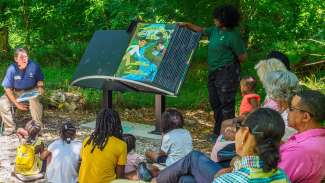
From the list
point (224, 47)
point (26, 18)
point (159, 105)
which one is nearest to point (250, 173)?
point (224, 47)

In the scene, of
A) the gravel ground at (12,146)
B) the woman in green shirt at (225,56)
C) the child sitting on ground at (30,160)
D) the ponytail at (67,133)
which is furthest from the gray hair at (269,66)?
the child sitting on ground at (30,160)

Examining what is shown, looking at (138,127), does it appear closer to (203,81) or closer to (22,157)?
(22,157)

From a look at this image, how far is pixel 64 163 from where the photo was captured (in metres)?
4.63

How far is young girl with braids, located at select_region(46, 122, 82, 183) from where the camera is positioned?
463cm

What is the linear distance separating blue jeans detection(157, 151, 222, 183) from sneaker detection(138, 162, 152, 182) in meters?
0.53

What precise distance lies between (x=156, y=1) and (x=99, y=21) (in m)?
2.81

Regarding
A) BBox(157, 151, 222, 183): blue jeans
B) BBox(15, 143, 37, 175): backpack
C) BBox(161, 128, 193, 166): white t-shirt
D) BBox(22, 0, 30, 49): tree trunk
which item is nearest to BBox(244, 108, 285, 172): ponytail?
BBox(157, 151, 222, 183): blue jeans

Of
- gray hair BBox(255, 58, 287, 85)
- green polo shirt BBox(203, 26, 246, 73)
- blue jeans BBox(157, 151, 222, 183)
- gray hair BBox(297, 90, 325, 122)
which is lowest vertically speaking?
blue jeans BBox(157, 151, 222, 183)

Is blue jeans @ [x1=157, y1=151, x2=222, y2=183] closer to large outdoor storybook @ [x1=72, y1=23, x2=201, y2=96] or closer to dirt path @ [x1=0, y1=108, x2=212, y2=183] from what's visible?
dirt path @ [x1=0, y1=108, x2=212, y2=183]

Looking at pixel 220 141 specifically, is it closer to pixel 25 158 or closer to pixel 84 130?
pixel 25 158

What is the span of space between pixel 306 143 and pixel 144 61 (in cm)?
388

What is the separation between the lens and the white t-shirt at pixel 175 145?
4.70 metres

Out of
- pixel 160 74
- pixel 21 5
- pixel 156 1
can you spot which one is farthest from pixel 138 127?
pixel 21 5

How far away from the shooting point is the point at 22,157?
5.11 metres
